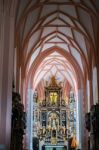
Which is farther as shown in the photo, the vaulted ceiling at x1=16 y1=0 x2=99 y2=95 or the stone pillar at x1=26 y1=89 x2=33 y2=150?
the stone pillar at x1=26 y1=89 x2=33 y2=150

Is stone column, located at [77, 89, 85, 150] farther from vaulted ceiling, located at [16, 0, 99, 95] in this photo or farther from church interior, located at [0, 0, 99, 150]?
vaulted ceiling, located at [16, 0, 99, 95]

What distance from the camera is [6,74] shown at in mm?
14125

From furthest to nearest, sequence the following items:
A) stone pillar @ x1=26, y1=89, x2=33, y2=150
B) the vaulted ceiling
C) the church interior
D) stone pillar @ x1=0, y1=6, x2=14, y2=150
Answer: stone pillar @ x1=26, y1=89, x2=33, y2=150 → the vaulted ceiling → the church interior → stone pillar @ x1=0, y1=6, x2=14, y2=150

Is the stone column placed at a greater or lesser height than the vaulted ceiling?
lesser

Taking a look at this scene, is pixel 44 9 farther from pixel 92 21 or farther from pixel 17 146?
pixel 17 146

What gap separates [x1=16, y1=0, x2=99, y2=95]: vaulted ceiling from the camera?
20000 mm

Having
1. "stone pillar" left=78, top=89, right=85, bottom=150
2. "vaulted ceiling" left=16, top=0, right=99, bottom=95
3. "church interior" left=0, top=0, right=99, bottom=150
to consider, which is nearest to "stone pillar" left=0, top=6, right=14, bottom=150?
"church interior" left=0, top=0, right=99, bottom=150

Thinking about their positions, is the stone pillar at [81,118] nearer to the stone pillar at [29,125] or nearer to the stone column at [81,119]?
the stone column at [81,119]

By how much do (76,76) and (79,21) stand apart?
24.8 feet

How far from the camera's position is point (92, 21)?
20953 millimetres

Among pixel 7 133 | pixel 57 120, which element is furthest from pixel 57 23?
pixel 57 120

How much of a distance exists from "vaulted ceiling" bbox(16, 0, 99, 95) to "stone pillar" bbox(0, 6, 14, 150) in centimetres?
365

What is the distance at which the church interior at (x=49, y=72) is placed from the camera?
579 inches

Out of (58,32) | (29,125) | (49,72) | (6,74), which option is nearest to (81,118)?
(29,125)
